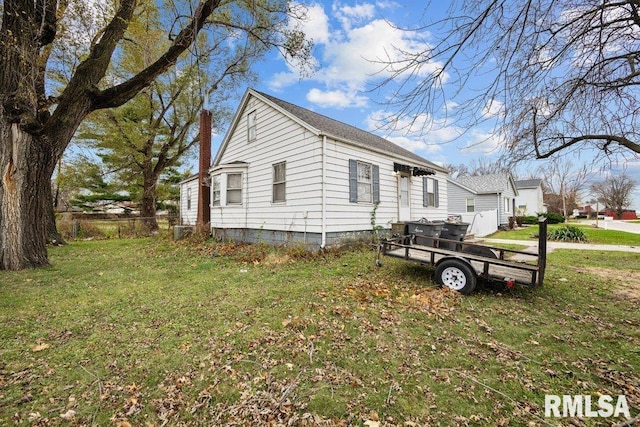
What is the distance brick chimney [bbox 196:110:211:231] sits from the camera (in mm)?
12781

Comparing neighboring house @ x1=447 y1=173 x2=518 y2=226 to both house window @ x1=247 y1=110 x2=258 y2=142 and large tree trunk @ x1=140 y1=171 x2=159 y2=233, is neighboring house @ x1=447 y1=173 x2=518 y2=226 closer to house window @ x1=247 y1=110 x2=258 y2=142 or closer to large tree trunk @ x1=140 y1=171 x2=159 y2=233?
house window @ x1=247 y1=110 x2=258 y2=142

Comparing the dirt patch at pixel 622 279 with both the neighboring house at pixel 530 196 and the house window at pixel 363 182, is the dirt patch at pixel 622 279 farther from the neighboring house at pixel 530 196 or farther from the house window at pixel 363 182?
the neighboring house at pixel 530 196

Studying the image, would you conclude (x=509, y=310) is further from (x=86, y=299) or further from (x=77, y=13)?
(x=77, y=13)

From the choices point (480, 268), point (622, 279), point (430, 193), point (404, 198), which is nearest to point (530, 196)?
point (430, 193)

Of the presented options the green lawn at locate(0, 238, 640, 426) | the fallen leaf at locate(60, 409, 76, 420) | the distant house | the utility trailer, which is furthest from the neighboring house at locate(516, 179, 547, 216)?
the fallen leaf at locate(60, 409, 76, 420)

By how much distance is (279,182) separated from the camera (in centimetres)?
974

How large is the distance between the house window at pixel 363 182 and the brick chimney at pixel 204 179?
7219 millimetres

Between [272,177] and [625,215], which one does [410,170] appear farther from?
[625,215]

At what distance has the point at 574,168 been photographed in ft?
15.2

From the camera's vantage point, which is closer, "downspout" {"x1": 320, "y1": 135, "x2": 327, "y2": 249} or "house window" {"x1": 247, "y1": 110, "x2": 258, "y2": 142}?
"downspout" {"x1": 320, "y1": 135, "x2": 327, "y2": 249}

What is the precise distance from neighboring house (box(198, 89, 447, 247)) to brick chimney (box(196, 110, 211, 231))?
0.63 m

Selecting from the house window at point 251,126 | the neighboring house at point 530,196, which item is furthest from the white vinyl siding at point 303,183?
the neighboring house at point 530,196

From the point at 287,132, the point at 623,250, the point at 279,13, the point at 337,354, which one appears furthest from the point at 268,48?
the point at 623,250

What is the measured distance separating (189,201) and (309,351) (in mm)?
18064
